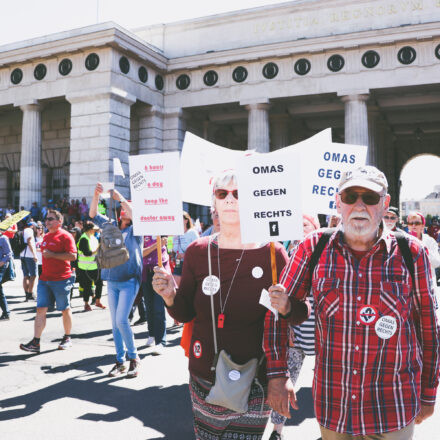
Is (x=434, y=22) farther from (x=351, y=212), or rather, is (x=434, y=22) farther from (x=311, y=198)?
(x=351, y=212)

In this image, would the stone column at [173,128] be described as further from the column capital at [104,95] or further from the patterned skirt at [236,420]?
the patterned skirt at [236,420]

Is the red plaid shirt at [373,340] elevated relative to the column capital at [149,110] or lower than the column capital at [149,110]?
lower

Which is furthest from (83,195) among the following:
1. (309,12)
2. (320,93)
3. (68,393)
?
(68,393)

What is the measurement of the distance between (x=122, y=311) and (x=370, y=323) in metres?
3.95

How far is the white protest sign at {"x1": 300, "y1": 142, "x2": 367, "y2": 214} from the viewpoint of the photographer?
5.27 m

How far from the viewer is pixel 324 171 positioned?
17.5 feet

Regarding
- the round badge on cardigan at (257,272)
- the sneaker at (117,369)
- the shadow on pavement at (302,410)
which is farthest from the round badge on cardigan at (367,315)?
the sneaker at (117,369)

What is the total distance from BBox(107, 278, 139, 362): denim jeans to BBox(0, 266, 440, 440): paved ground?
0.35m

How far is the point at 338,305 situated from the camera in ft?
7.38

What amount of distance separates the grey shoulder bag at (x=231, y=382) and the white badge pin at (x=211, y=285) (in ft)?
1.04

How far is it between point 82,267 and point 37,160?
1856cm

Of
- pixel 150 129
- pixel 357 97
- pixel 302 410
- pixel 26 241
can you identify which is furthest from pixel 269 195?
pixel 150 129

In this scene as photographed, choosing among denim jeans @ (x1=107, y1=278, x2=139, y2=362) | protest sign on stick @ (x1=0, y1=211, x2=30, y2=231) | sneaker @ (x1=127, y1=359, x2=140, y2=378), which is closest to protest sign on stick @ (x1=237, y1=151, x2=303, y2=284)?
denim jeans @ (x1=107, y1=278, x2=139, y2=362)

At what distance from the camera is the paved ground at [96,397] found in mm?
4137
